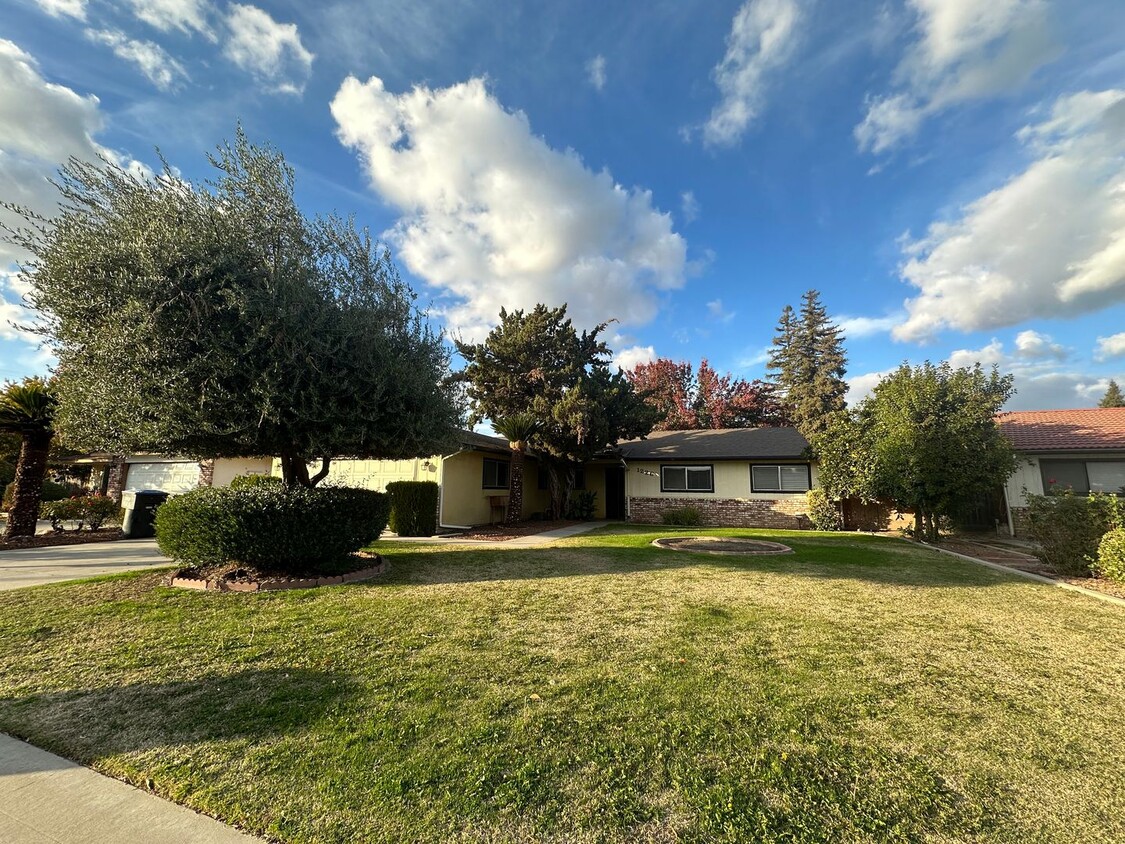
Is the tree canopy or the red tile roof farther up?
the tree canopy

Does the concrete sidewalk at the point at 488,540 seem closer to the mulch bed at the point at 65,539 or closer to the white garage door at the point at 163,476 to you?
the mulch bed at the point at 65,539

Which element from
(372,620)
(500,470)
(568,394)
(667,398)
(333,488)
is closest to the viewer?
(372,620)

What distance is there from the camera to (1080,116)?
832 centimetres

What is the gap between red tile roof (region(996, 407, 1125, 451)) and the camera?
14.2 m

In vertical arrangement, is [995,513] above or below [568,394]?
below

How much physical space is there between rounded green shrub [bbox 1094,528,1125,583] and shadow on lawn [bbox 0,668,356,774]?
1042 cm

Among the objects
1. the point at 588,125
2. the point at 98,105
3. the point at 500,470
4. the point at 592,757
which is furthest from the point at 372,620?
the point at 500,470

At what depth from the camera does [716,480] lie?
17.7m

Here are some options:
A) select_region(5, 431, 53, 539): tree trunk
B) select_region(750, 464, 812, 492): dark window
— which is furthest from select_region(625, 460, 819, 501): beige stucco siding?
select_region(5, 431, 53, 539): tree trunk

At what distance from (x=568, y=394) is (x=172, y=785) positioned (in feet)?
43.8

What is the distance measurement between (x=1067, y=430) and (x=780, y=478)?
9.05 meters

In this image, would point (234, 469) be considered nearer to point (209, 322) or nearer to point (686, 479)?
point (209, 322)

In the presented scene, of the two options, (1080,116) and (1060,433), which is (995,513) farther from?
(1080,116)

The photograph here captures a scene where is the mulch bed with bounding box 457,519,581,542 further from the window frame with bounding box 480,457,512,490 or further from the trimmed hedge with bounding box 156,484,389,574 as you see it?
the trimmed hedge with bounding box 156,484,389,574
